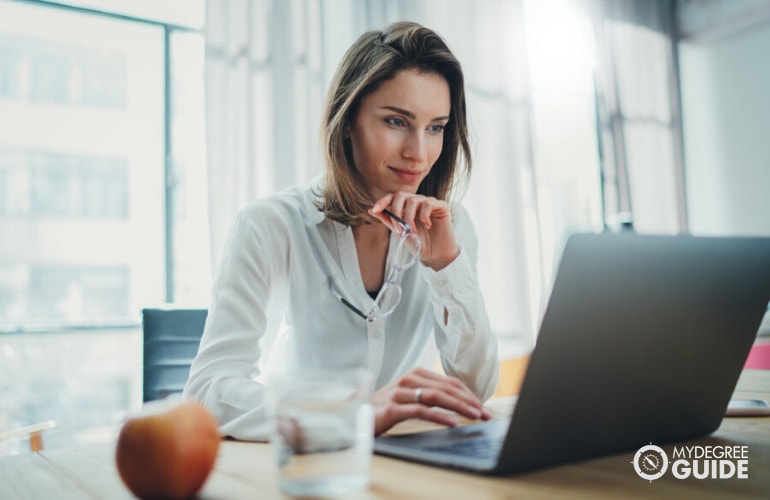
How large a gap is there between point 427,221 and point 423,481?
82 centimetres

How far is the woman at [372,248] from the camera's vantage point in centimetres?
135

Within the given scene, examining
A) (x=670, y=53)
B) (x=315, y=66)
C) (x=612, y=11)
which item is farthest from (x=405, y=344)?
(x=670, y=53)

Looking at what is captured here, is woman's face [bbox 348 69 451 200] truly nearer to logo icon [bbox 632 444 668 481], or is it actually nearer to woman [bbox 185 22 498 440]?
woman [bbox 185 22 498 440]

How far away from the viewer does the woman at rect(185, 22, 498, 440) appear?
1354 mm

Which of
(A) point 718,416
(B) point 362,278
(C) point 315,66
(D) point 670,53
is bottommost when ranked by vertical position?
(A) point 718,416

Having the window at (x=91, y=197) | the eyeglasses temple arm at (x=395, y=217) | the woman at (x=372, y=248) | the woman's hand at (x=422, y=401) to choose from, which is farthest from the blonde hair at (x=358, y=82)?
the window at (x=91, y=197)

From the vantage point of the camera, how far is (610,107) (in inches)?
187

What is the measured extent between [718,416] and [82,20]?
325 centimetres

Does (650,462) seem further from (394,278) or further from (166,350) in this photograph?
(166,350)

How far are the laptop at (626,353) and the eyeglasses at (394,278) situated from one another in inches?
25.5

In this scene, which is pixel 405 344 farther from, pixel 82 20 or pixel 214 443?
pixel 82 20

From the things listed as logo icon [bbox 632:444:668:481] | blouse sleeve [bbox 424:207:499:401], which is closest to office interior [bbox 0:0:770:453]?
blouse sleeve [bbox 424:207:499:401]

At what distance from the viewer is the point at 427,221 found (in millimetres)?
1330
